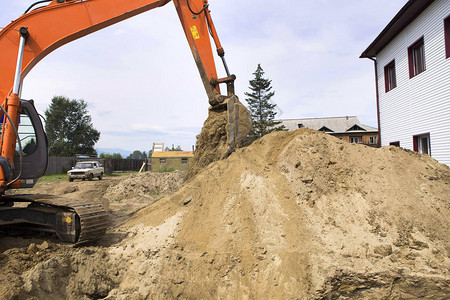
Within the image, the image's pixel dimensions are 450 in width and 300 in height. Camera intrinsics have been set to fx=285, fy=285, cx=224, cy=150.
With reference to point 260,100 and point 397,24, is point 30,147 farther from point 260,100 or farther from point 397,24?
point 260,100

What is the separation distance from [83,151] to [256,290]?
4573 cm

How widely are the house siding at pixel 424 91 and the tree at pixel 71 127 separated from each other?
139 feet

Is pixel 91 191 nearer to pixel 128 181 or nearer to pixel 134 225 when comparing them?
pixel 128 181

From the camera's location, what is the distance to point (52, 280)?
3.92m

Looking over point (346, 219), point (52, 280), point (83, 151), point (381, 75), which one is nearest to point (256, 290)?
point (346, 219)

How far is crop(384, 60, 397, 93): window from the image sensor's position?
Result: 12836 mm

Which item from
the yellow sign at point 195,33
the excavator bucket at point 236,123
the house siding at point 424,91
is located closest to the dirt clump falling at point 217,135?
the excavator bucket at point 236,123

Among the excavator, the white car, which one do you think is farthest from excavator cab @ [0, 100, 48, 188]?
the white car

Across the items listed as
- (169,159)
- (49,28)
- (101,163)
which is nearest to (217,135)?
(49,28)

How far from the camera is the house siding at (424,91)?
9000 millimetres

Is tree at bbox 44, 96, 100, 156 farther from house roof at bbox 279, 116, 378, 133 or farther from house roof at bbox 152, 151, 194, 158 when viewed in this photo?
house roof at bbox 279, 116, 378, 133

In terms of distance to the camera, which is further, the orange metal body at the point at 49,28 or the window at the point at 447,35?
the window at the point at 447,35

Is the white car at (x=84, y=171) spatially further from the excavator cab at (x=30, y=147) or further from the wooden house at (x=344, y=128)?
the wooden house at (x=344, y=128)

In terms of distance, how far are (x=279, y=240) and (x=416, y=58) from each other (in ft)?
33.4
